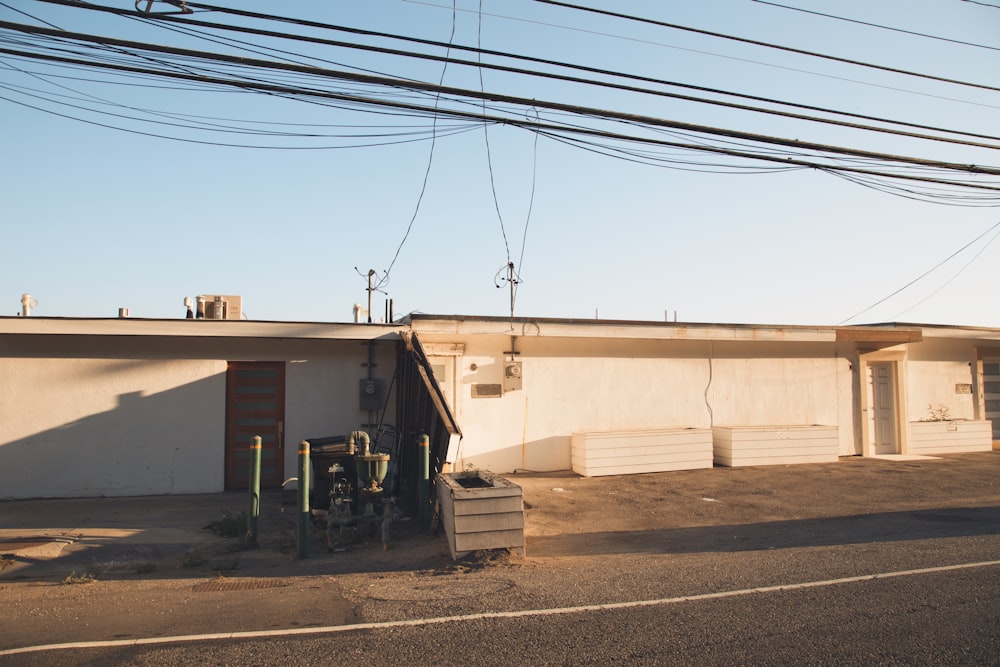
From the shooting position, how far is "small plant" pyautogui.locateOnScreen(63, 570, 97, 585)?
6.65 m

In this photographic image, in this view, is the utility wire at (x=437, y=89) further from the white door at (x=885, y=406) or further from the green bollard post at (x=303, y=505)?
the white door at (x=885, y=406)

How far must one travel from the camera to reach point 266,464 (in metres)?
12.3

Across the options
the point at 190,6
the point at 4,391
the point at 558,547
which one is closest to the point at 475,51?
the point at 190,6

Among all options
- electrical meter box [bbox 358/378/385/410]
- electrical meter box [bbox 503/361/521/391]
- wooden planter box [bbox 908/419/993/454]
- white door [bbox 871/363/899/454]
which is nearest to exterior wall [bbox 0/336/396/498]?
electrical meter box [bbox 358/378/385/410]

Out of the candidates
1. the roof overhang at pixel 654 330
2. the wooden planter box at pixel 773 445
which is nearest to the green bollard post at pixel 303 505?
the roof overhang at pixel 654 330

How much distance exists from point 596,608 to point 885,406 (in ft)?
48.3

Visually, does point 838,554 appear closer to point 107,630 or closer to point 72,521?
point 107,630

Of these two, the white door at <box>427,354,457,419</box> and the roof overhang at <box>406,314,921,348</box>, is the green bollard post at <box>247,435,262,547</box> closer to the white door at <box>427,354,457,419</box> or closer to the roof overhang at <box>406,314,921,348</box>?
the roof overhang at <box>406,314,921,348</box>

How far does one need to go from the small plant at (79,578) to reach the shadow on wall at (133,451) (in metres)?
5.12

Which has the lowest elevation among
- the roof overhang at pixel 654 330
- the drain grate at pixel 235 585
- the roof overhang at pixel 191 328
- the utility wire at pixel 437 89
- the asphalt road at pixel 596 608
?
the drain grate at pixel 235 585

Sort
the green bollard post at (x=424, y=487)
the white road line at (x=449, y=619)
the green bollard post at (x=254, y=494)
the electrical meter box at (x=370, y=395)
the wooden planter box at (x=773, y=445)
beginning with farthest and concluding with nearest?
1. the wooden planter box at (x=773, y=445)
2. the electrical meter box at (x=370, y=395)
3. the green bollard post at (x=424, y=487)
4. the green bollard post at (x=254, y=494)
5. the white road line at (x=449, y=619)

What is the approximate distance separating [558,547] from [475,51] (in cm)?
629

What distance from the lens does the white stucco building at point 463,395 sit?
11.4m

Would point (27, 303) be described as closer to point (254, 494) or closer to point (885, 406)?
point (254, 494)
